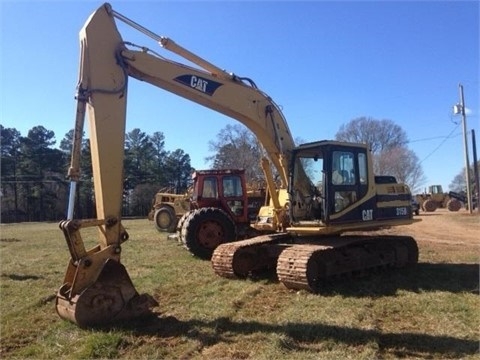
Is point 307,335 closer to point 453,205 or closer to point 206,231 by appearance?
point 206,231

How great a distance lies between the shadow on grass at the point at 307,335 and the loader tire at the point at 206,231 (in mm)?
5916

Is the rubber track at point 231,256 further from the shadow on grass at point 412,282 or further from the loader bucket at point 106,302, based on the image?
the loader bucket at point 106,302

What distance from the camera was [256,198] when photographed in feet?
53.0

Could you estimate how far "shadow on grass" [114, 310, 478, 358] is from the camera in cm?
547

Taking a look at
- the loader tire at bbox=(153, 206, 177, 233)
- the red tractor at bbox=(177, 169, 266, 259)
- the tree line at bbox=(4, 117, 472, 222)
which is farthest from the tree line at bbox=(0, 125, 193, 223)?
the red tractor at bbox=(177, 169, 266, 259)

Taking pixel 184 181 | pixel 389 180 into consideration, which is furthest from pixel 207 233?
pixel 184 181

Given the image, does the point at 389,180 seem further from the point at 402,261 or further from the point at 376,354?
the point at 376,354

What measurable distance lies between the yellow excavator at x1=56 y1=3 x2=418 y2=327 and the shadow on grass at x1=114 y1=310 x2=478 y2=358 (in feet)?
1.91

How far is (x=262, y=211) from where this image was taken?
36.8 ft

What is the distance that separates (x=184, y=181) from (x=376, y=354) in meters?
75.4

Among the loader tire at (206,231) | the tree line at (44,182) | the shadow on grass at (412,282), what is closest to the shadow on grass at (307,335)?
the shadow on grass at (412,282)

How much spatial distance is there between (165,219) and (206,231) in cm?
1236

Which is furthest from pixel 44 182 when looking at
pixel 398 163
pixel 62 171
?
pixel 398 163

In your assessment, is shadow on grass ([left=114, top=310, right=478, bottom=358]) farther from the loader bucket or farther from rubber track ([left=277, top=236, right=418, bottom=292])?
rubber track ([left=277, top=236, right=418, bottom=292])
